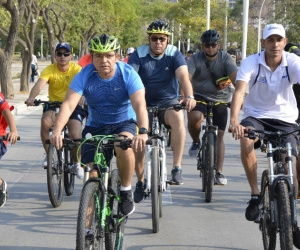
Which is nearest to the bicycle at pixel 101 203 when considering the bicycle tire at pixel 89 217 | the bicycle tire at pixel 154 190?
the bicycle tire at pixel 89 217

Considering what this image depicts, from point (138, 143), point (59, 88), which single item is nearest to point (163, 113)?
point (59, 88)

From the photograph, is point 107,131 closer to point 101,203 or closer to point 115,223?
point 115,223

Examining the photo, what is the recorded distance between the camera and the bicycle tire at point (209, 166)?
8225 mm

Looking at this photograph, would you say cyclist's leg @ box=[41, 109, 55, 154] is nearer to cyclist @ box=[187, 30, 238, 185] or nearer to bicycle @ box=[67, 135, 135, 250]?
cyclist @ box=[187, 30, 238, 185]

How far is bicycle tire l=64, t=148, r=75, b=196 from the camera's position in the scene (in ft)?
27.9

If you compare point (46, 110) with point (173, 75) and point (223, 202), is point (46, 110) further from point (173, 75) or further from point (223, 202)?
point (223, 202)

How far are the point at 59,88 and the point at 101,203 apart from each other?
4316 millimetres

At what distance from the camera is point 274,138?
5.76 meters

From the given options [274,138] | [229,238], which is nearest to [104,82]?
[274,138]

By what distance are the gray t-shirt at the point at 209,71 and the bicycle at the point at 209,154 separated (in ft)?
1.34

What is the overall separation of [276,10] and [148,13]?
180 ft

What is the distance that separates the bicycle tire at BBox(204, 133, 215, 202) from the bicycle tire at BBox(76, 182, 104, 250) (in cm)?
317

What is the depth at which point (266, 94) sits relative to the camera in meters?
6.25

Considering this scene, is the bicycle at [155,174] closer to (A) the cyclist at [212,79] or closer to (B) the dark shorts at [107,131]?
(B) the dark shorts at [107,131]
